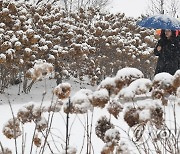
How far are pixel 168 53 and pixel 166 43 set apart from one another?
0.77 feet

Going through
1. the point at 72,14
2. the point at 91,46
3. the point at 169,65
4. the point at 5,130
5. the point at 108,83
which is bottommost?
the point at 5,130

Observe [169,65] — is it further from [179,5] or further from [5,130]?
[179,5]

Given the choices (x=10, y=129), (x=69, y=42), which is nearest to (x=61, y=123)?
(x=10, y=129)

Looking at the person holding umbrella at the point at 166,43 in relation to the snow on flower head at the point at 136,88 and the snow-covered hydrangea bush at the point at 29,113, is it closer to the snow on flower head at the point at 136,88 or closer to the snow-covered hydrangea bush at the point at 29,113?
the snow-covered hydrangea bush at the point at 29,113

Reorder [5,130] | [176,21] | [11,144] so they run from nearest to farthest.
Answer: [5,130] < [11,144] < [176,21]

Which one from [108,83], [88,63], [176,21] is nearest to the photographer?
[108,83]

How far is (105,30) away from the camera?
12391 mm

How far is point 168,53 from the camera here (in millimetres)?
8805

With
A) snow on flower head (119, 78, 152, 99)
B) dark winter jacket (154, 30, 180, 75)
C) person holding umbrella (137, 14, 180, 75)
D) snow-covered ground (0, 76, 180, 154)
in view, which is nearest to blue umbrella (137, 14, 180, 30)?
person holding umbrella (137, 14, 180, 75)

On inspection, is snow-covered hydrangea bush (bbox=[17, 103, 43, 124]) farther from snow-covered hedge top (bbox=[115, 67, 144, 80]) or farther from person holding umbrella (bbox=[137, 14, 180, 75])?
person holding umbrella (bbox=[137, 14, 180, 75])

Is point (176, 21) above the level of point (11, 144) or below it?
above

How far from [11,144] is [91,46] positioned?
7431mm

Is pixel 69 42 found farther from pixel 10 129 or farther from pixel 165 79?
pixel 165 79

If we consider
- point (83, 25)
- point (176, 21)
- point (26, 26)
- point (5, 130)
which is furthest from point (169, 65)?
point (5, 130)
